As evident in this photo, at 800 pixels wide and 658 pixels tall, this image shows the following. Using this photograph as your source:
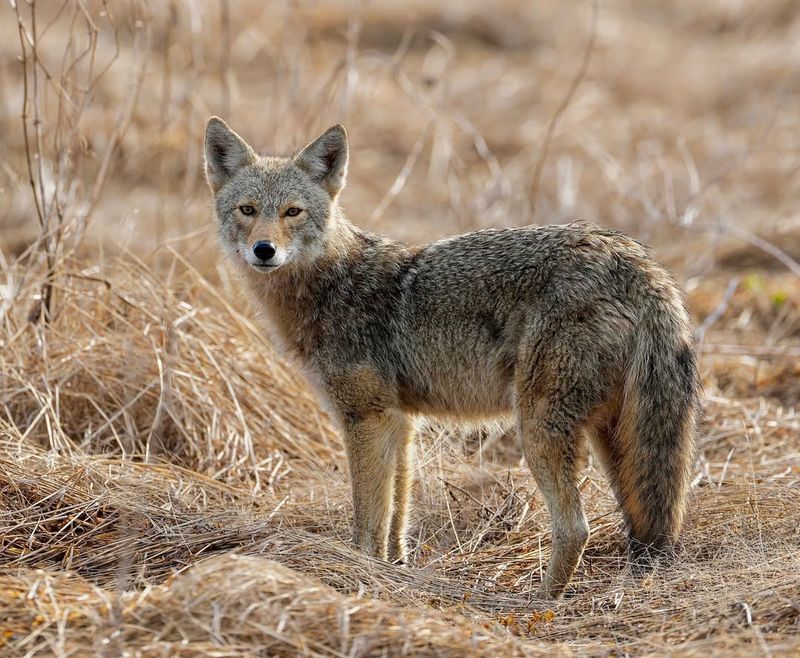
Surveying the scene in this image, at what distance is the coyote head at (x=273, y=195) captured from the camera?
246 inches

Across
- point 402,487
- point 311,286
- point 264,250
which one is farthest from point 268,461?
point 264,250

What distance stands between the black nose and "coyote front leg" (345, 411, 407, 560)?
1.08 metres

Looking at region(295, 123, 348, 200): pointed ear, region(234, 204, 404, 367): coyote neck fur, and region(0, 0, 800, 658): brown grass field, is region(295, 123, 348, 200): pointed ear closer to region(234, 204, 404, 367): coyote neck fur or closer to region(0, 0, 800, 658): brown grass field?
region(234, 204, 404, 367): coyote neck fur

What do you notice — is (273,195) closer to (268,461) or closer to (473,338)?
(473,338)

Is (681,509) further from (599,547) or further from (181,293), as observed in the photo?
(181,293)

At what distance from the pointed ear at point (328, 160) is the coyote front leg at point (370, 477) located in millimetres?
1578

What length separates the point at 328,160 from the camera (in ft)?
22.3

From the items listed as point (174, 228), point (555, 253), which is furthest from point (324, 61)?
point (555, 253)

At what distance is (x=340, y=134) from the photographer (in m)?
6.68

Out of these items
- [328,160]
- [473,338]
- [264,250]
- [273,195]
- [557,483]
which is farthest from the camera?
[328,160]

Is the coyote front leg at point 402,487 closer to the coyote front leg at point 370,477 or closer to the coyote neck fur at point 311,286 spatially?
the coyote front leg at point 370,477

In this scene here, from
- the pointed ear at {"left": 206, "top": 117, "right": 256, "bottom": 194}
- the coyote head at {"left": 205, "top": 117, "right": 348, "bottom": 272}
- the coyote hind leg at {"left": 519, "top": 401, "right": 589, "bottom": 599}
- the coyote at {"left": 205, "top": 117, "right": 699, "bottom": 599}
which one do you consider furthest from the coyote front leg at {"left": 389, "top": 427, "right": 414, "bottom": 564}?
the pointed ear at {"left": 206, "top": 117, "right": 256, "bottom": 194}

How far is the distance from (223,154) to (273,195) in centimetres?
62

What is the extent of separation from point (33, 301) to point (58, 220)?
2.06 feet
